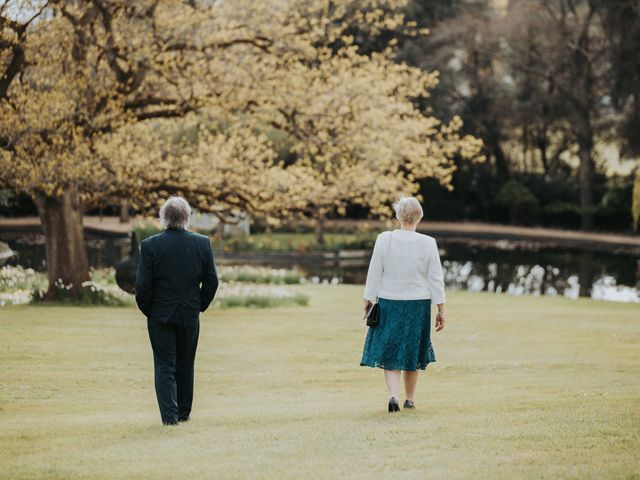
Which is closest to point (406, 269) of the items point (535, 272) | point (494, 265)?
point (535, 272)

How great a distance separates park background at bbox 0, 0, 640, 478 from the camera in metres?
5.09

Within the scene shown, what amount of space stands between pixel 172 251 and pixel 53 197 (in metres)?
10.1

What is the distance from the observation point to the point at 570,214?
41.9 m

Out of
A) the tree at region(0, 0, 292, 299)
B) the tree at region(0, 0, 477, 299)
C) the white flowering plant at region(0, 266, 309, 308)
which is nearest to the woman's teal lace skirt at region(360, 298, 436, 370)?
the tree at region(0, 0, 292, 299)

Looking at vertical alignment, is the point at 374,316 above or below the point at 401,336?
above

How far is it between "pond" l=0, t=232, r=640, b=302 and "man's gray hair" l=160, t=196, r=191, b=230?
61.5 feet

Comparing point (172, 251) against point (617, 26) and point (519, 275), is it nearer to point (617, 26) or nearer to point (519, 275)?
point (519, 275)

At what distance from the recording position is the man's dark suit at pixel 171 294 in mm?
5844

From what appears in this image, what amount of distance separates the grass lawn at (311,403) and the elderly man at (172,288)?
0.37 m

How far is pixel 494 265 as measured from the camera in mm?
30344

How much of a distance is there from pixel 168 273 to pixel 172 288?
0.10 m

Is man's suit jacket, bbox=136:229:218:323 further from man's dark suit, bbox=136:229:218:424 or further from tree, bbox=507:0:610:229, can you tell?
tree, bbox=507:0:610:229

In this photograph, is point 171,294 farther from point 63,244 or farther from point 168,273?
point 63,244

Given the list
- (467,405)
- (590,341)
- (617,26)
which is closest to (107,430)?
(467,405)
